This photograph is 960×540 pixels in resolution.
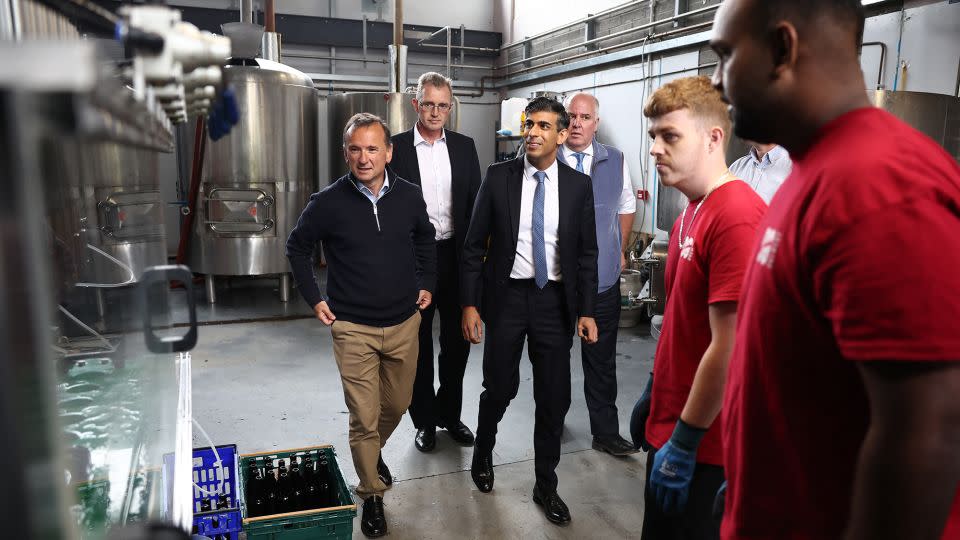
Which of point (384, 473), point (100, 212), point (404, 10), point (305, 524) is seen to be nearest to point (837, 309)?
point (100, 212)

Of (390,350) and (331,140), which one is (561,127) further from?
(331,140)

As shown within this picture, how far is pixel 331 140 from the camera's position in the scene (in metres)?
6.82

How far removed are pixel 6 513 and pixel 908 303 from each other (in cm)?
76

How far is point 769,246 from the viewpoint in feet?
2.85

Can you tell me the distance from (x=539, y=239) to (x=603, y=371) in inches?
36.2

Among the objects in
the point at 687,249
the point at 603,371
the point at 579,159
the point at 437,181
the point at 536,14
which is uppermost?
the point at 536,14

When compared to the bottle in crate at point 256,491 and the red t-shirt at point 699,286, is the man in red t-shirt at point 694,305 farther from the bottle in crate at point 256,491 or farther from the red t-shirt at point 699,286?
the bottle in crate at point 256,491

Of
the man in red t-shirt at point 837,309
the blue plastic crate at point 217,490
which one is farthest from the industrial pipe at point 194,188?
the man in red t-shirt at point 837,309

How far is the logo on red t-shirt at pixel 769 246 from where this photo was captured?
85 centimetres

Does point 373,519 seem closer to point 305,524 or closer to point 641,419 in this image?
point 305,524

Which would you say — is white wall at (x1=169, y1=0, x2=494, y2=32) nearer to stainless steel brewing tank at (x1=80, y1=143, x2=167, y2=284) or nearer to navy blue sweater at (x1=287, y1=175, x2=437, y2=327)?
navy blue sweater at (x1=287, y1=175, x2=437, y2=327)

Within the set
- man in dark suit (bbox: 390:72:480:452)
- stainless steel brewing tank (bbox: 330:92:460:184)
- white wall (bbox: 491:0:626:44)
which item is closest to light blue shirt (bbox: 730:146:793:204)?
man in dark suit (bbox: 390:72:480:452)

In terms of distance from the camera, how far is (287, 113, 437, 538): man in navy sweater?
7.68 ft

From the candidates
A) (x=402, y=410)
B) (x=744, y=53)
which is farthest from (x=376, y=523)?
(x=744, y=53)
